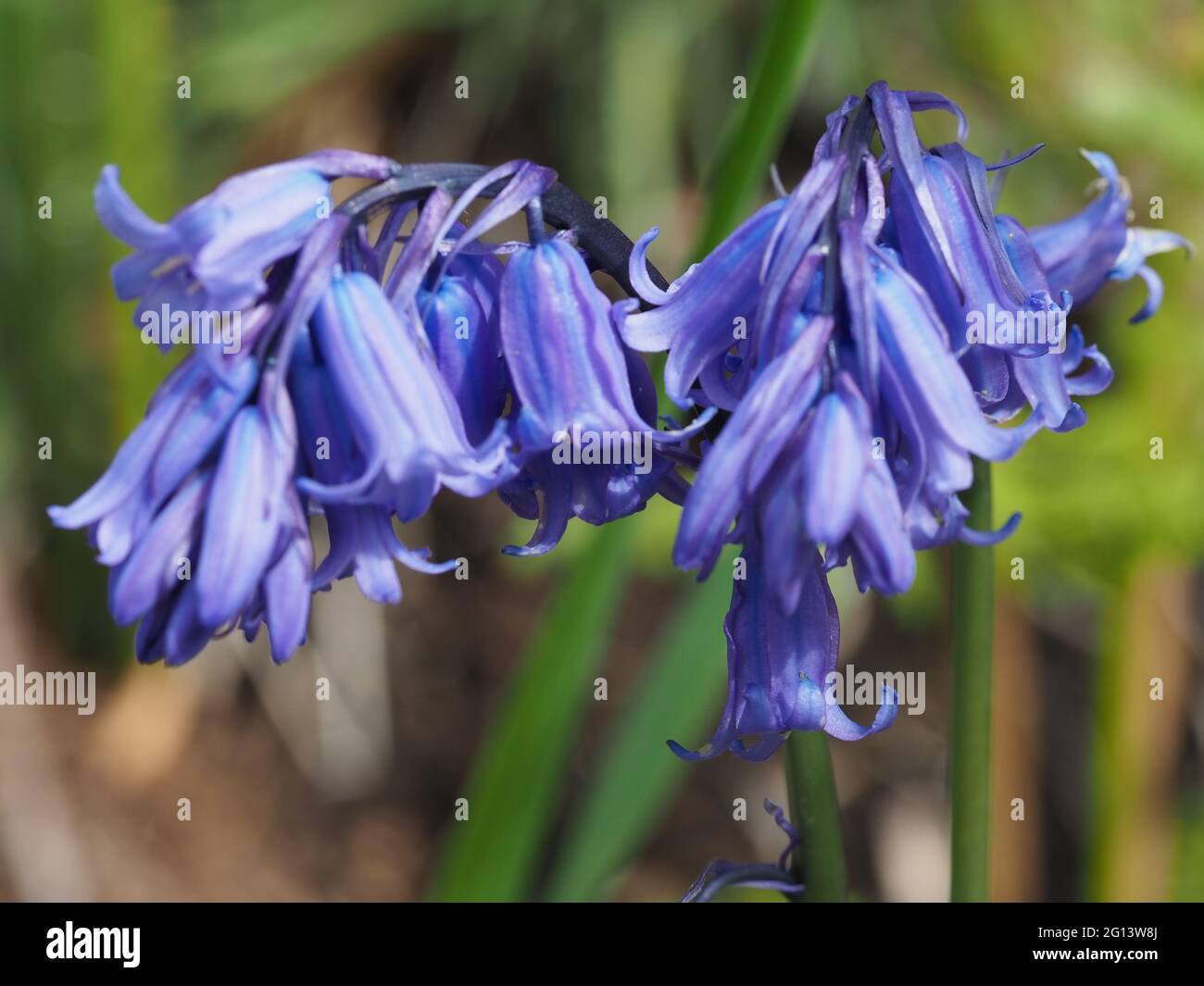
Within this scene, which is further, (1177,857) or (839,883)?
(1177,857)

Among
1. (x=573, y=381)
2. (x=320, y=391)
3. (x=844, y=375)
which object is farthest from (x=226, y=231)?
(x=844, y=375)

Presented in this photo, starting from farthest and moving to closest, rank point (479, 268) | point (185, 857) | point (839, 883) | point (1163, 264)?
point (185, 857) → point (1163, 264) → point (839, 883) → point (479, 268)

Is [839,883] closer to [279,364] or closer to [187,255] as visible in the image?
[279,364]

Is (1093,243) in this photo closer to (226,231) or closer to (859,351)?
(859,351)

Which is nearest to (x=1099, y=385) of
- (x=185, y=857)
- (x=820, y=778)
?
(x=820, y=778)

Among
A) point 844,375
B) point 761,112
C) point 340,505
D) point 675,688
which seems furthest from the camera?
point 675,688

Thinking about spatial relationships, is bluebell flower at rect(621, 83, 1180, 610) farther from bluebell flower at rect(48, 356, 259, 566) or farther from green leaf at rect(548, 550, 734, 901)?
green leaf at rect(548, 550, 734, 901)

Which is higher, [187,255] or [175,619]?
[187,255]
